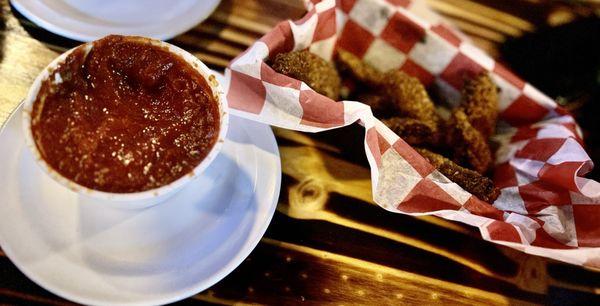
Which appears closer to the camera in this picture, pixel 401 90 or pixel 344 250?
pixel 344 250

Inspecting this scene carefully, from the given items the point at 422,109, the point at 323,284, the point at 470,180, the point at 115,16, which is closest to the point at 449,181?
the point at 470,180

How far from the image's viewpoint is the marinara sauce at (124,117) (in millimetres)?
1401

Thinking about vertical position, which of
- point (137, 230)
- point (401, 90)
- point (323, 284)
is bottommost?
point (323, 284)

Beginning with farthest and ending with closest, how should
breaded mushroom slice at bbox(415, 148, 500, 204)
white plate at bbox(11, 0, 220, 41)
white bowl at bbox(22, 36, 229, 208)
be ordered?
white plate at bbox(11, 0, 220, 41), breaded mushroom slice at bbox(415, 148, 500, 204), white bowl at bbox(22, 36, 229, 208)

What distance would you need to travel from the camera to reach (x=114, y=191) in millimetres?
1377

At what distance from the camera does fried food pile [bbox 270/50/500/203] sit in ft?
5.76

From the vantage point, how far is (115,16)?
199cm

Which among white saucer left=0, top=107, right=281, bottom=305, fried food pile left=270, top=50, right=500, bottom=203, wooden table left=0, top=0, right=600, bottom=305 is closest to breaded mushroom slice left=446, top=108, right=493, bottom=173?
fried food pile left=270, top=50, right=500, bottom=203

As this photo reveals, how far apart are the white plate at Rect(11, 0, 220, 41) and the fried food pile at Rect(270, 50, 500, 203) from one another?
0.48 m

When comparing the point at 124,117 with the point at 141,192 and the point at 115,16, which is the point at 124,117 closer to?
the point at 141,192

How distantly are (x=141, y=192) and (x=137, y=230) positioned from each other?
0.85ft

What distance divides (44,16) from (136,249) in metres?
0.96

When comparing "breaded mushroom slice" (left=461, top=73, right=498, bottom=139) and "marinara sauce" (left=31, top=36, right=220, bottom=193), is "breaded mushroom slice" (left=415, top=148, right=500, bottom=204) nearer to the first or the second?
"breaded mushroom slice" (left=461, top=73, right=498, bottom=139)

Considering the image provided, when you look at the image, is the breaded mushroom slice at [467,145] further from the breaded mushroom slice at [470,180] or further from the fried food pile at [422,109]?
the breaded mushroom slice at [470,180]
